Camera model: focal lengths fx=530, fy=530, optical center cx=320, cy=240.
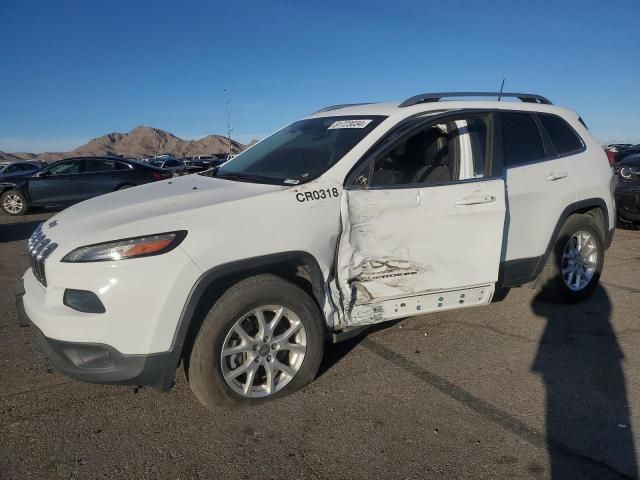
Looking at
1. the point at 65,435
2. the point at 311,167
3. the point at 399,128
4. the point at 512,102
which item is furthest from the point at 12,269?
the point at 512,102

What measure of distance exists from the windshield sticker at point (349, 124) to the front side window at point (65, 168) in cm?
1190

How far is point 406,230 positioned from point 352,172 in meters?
0.53

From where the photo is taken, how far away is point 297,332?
3324 mm

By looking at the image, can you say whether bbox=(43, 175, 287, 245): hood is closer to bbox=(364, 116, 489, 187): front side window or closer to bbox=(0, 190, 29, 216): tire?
bbox=(364, 116, 489, 187): front side window

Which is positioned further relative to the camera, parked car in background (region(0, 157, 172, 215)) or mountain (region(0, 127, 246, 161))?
mountain (region(0, 127, 246, 161))

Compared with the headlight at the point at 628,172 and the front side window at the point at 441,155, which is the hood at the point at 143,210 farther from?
the headlight at the point at 628,172

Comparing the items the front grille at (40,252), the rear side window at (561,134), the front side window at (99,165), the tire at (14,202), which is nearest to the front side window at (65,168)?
the front side window at (99,165)

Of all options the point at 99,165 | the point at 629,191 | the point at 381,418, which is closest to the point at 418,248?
the point at 381,418

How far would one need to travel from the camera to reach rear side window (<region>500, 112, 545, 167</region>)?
4.26 metres

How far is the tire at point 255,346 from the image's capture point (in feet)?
9.88

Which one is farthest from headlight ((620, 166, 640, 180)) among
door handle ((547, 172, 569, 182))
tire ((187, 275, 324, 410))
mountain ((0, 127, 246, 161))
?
mountain ((0, 127, 246, 161))

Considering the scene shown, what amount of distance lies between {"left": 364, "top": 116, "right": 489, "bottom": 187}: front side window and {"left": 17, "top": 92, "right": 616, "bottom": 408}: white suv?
1 centimetres

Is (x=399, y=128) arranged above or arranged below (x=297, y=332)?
above

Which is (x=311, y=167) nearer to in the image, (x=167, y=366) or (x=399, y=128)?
(x=399, y=128)
